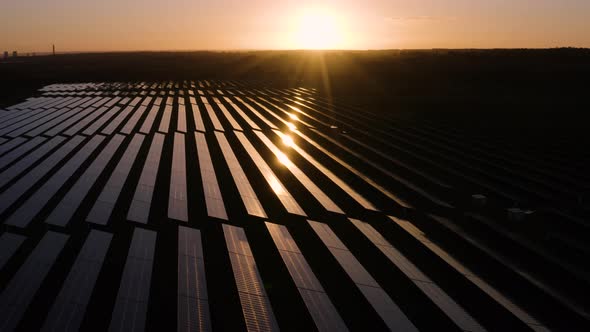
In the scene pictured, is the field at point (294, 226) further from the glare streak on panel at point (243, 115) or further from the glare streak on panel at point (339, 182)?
the glare streak on panel at point (243, 115)

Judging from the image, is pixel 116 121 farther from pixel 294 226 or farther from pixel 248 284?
pixel 248 284

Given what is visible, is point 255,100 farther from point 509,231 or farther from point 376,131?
point 509,231

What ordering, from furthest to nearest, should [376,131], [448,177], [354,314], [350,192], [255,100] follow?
[255,100]
[376,131]
[448,177]
[350,192]
[354,314]

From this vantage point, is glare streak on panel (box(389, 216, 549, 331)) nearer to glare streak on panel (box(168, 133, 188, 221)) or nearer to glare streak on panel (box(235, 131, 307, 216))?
glare streak on panel (box(235, 131, 307, 216))

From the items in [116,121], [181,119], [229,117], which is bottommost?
[116,121]

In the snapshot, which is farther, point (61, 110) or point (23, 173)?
point (61, 110)

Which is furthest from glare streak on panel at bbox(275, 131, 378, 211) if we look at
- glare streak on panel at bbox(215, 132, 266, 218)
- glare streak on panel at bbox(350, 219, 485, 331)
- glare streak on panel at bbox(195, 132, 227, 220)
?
glare streak on panel at bbox(195, 132, 227, 220)

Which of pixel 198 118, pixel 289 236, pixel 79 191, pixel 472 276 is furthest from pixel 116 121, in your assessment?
pixel 472 276

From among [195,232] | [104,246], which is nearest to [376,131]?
[195,232]
